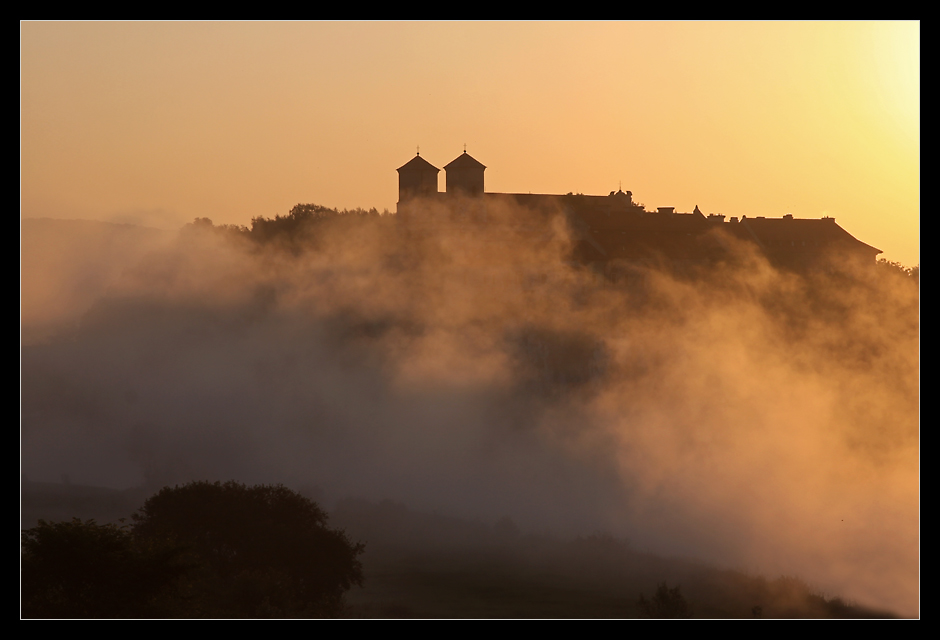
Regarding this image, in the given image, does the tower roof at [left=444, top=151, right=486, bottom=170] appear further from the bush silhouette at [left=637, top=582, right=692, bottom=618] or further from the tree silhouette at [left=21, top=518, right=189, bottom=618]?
the tree silhouette at [left=21, top=518, right=189, bottom=618]

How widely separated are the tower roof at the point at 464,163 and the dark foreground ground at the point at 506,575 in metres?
36.2

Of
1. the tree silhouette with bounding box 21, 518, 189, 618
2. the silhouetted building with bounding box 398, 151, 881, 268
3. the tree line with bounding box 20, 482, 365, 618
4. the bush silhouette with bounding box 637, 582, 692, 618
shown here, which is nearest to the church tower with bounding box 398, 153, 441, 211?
the silhouetted building with bounding box 398, 151, 881, 268

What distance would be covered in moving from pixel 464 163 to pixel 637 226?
1894 cm

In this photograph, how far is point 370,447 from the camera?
112 meters

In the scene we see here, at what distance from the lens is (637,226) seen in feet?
399

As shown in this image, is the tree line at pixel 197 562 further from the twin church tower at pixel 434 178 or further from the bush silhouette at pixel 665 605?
→ the twin church tower at pixel 434 178

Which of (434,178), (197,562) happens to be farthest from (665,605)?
(434,178)

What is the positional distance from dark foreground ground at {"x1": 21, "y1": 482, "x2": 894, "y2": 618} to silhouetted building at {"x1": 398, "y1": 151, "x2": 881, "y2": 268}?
33.2 m

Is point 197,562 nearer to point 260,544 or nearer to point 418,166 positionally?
point 260,544

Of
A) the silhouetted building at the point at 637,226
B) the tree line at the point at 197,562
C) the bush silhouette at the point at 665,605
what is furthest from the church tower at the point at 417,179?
the bush silhouette at the point at 665,605

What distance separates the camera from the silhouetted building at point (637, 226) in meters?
116

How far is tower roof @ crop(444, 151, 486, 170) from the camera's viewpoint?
117 metres

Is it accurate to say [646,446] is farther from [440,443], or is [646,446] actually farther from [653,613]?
[653,613]
